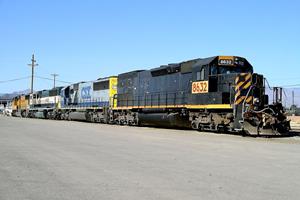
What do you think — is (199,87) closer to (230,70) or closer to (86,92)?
(230,70)

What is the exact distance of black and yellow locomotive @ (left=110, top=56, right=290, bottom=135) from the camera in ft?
58.7

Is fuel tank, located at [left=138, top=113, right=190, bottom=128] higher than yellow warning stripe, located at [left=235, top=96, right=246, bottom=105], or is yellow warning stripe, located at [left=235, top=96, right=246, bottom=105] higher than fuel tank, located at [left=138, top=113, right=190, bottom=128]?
yellow warning stripe, located at [left=235, top=96, right=246, bottom=105]

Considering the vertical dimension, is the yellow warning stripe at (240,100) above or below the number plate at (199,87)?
below

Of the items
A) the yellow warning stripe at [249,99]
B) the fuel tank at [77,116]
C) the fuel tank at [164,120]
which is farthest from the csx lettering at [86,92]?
the yellow warning stripe at [249,99]

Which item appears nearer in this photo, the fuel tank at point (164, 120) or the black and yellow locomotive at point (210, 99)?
the black and yellow locomotive at point (210, 99)

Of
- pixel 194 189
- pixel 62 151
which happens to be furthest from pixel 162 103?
pixel 194 189

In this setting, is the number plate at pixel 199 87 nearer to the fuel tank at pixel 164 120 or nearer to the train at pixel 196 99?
the train at pixel 196 99

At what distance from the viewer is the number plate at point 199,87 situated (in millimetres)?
20234

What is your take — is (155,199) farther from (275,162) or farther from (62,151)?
(62,151)

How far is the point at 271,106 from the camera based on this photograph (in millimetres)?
18266

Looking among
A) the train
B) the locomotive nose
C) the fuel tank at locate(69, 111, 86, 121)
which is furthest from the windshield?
the fuel tank at locate(69, 111, 86, 121)

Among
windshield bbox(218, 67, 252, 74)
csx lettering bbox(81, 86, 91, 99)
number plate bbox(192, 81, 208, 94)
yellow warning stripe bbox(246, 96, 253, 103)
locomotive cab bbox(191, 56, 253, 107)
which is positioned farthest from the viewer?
csx lettering bbox(81, 86, 91, 99)

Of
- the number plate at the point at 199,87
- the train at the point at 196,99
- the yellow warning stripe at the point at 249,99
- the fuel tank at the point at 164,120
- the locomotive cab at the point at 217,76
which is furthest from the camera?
the fuel tank at the point at 164,120

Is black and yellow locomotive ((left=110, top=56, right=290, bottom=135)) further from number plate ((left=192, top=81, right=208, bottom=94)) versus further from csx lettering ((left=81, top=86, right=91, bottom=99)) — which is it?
csx lettering ((left=81, top=86, right=91, bottom=99))
